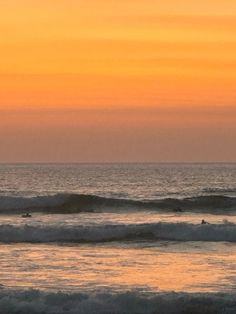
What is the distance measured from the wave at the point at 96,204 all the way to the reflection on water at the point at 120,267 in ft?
55.8

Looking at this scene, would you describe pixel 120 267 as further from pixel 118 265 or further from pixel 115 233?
pixel 115 233

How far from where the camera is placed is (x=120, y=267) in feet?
68.9

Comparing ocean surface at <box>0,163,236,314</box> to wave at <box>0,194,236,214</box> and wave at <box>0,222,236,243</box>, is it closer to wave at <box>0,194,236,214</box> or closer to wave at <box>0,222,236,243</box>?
wave at <box>0,222,236,243</box>

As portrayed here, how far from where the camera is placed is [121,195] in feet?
182

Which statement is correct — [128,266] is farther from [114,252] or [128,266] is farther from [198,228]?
→ [198,228]

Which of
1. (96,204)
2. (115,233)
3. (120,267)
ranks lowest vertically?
(120,267)

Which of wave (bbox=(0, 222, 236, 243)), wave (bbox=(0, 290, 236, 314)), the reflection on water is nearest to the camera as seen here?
wave (bbox=(0, 290, 236, 314))

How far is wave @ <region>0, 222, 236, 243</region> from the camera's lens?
29.0m

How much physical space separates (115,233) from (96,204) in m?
16.5

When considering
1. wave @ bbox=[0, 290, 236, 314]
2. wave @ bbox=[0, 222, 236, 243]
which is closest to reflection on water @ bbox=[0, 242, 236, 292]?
wave @ bbox=[0, 290, 236, 314]

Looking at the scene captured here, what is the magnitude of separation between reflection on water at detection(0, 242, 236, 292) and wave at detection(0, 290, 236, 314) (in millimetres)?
1263

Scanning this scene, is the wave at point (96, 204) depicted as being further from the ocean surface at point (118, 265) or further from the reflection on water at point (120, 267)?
the reflection on water at point (120, 267)

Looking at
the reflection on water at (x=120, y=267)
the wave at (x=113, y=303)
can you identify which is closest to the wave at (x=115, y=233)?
the reflection on water at (x=120, y=267)

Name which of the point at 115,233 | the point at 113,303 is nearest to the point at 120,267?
the point at 113,303
